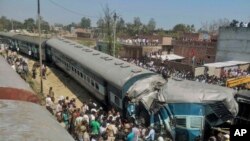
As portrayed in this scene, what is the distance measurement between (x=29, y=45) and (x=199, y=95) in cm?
3000

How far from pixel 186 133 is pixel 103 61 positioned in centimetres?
917

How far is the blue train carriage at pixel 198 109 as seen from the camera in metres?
11.8

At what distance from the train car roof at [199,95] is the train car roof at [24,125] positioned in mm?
8105

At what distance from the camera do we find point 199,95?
12.0 m

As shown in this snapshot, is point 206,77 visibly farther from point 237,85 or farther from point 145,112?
point 145,112

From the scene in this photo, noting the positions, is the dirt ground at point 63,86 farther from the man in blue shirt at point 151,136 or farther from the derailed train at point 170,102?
the man in blue shirt at point 151,136

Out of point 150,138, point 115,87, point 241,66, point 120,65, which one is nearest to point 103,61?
point 120,65

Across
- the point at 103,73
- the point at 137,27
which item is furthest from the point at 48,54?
the point at 137,27

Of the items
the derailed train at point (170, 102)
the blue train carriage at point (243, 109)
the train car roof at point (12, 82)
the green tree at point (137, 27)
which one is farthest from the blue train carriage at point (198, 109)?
the green tree at point (137, 27)

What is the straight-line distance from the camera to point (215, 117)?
12.0 meters

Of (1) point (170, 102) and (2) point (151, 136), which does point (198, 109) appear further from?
(2) point (151, 136)

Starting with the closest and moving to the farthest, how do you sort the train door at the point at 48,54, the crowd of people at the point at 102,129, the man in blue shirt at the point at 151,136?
the crowd of people at the point at 102,129 < the man in blue shirt at the point at 151,136 < the train door at the point at 48,54

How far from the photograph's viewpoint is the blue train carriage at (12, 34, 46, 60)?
3621 centimetres

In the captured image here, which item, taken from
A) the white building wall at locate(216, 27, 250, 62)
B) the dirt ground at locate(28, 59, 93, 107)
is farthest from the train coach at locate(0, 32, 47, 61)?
the white building wall at locate(216, 27, 250, 62)
